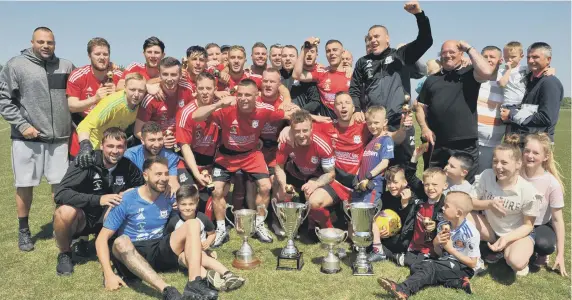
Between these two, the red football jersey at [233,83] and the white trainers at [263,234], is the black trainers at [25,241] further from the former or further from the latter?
the red football jersey at [233,83]

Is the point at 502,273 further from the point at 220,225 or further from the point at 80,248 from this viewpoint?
the point at 80,248

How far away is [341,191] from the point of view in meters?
5.55

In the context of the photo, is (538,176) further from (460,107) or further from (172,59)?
(172,59)

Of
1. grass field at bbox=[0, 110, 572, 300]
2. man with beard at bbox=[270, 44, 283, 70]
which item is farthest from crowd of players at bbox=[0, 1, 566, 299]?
man with beard at bbox=[270, 44, 283, 70]

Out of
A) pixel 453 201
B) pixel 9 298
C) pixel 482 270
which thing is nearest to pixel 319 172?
pixel 453 201

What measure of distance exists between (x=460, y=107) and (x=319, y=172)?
6.32 ft

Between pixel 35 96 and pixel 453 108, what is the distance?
5176 mm

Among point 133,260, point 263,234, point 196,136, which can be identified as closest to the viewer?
point 133,260

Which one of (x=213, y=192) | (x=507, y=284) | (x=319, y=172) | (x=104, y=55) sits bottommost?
(x=507, y=284)

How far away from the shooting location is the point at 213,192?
18.7ft

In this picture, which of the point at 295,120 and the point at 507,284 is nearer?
the point at 507,284

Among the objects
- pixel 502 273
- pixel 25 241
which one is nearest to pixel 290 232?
pixel 502 273

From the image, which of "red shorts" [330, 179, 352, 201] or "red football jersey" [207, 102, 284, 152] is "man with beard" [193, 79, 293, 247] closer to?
"red football jersey" [207, 102, 284, 152]

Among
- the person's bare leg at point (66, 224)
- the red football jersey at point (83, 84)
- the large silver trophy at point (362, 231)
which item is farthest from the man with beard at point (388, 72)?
the person's bare leg at point (66, 224)
